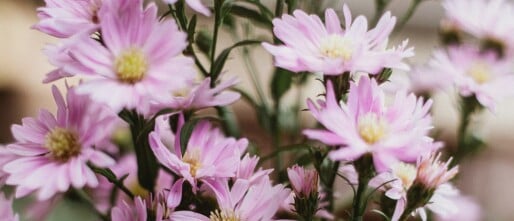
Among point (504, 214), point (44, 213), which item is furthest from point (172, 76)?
point (504, 214)

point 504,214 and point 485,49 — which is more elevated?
point 485,49

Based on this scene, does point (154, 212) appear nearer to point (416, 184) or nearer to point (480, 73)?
point (416, 184)

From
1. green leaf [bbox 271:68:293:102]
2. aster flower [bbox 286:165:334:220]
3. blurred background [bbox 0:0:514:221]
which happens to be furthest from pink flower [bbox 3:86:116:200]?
blurred background [bbox 0:0:514:221]

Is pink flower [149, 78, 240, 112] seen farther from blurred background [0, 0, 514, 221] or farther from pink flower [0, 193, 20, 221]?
blurred background [0, 0, 514, 221]

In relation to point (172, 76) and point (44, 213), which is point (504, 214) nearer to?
point (44, 213)

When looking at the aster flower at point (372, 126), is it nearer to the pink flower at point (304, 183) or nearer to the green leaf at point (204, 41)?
the pink flower at point (304, 183)

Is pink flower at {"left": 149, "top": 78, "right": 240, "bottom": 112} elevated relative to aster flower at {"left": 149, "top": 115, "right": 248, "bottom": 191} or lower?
elevated

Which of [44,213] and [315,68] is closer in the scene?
[315,68]
